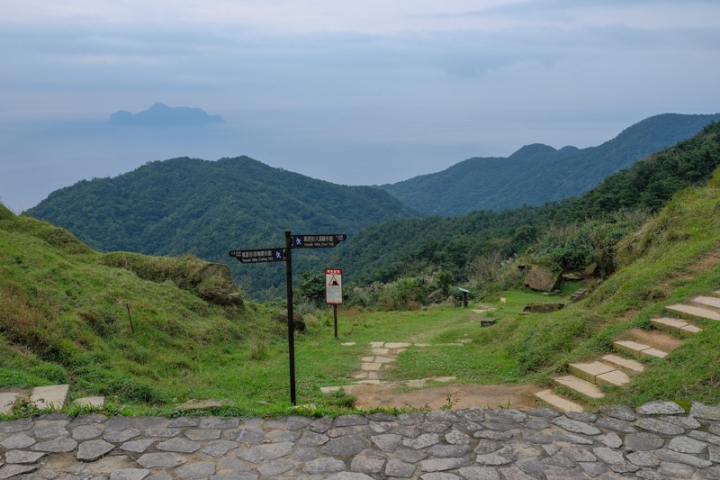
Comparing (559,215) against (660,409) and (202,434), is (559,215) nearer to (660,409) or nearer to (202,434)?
(660,409)

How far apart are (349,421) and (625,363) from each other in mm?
3561

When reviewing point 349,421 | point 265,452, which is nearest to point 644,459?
point 349,421

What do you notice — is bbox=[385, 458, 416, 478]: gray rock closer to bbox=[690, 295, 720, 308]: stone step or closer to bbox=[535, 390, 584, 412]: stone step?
bbox=[535, 390, 584, 412]: stone step

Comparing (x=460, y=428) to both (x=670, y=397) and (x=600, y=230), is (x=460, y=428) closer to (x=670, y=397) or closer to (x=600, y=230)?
(x=670, y=397)

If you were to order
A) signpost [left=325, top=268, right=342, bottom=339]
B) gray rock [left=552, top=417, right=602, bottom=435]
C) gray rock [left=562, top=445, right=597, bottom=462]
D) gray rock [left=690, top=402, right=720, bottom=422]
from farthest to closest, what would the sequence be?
1. signpost [left=325, top=268, right=342, bottom=339]
2. gray rock [left=690, top=402, right=720, bottom=422]
3. gray rock [left=552, top=417, right=602, bottom=435]
4. gray rock [left=562, top=445, right=597, bottom=462]

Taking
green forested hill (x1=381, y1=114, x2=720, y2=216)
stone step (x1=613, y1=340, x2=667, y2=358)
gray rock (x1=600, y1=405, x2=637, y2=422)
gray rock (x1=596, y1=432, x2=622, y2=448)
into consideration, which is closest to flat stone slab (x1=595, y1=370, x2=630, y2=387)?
stone step (x1=613, y1=340, x2=667, y2=358)

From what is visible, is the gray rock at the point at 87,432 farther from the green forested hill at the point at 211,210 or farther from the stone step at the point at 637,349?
the green forested hill at the point at 211,210

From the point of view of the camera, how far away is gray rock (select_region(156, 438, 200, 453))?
3936 millimetres

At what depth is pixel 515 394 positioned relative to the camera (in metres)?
6.25

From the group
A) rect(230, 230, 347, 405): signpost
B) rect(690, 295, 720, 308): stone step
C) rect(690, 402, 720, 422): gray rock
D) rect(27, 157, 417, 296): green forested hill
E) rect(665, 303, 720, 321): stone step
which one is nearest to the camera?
rect(690, 402, 720, 422): gray rock

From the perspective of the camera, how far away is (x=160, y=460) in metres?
3.77

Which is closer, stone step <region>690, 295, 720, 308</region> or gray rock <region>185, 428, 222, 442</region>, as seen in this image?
gray rock <region>185, 428, 222, 442</region>

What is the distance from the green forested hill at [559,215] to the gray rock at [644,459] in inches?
540

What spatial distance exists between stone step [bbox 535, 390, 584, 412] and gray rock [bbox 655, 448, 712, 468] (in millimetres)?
1549
